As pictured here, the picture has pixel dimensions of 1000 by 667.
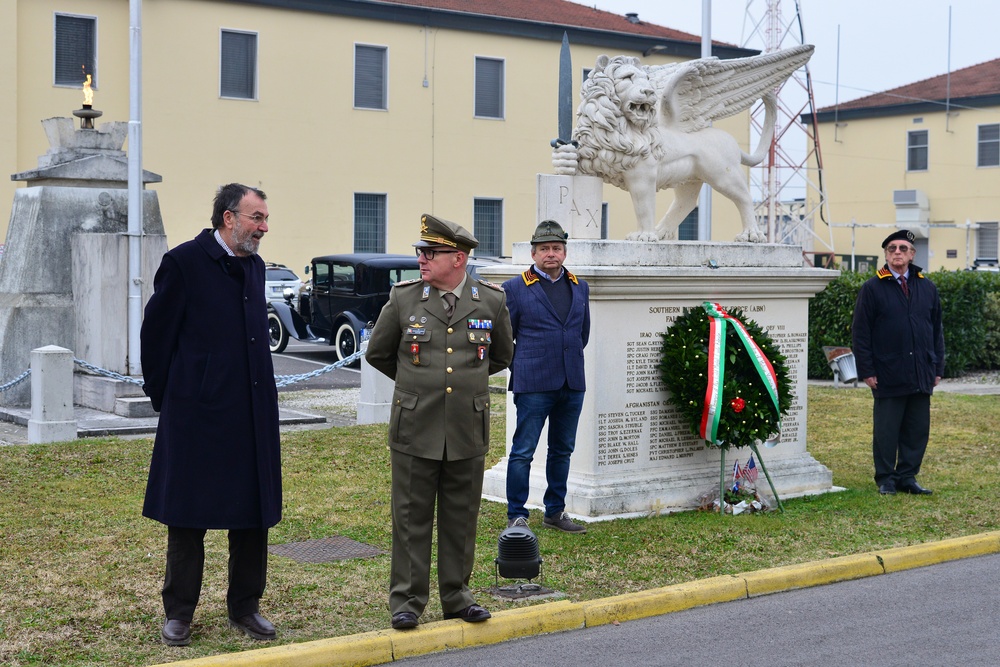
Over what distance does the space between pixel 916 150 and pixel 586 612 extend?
42580mm

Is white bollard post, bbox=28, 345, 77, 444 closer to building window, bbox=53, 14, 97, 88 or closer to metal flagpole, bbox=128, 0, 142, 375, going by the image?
metal flagpole, bbox=128, 0, 142, 375

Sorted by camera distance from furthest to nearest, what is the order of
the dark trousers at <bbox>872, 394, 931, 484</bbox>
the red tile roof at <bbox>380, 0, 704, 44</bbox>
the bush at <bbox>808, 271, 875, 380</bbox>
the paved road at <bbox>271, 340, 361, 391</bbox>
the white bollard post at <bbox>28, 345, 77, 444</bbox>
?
the red tile roof at <bbox>380, 0, 704, 44</bbox> → the bush at <bbox>808, 271, 875, 380</bbox> → the paved road at <bbox>271, 340, 361, 391</bbox> → the white bollard post at <bbox>28, 345, 77, 444</bbox> → the dark trousers at <bbox>872, 394, 931, 484</bbox>

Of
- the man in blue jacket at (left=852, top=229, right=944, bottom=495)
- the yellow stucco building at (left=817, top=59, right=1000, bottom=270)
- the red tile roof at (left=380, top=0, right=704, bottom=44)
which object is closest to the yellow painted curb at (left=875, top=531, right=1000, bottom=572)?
the man in blue jacket at (left=852, top=229, right=944, bottom=495)

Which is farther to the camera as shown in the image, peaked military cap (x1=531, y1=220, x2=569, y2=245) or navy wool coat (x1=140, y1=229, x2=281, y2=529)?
peaked military cap (x1=531, y1=220, x2=569, y2=245)

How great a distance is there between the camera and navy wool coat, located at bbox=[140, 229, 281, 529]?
5.79m

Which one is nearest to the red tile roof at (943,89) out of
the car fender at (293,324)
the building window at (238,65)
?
the building window at (238,65)

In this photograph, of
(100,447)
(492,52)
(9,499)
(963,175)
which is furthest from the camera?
(963,175)

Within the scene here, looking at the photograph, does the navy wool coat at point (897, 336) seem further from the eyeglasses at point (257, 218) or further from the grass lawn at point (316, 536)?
the eyeglasses at point (257, 218)

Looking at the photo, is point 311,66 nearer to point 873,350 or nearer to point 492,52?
point 492,52

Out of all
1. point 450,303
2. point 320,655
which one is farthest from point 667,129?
point 320,655

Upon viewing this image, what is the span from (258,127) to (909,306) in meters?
25.5

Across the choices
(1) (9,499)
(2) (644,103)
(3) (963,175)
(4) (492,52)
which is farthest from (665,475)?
(3) (963,175)

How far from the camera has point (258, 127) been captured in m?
32.9

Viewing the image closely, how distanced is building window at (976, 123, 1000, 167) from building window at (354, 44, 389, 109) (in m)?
21.8
